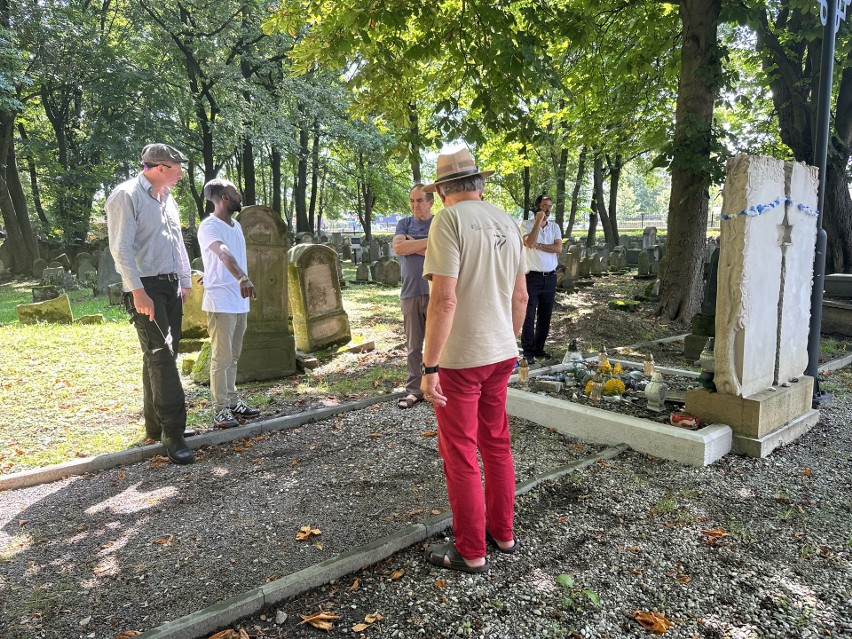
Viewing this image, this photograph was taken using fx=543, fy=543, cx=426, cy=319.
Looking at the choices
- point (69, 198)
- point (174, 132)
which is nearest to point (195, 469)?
point (174, 132)

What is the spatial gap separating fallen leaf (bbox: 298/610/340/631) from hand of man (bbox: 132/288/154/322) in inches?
97.4

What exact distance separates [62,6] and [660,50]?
18.6 metres

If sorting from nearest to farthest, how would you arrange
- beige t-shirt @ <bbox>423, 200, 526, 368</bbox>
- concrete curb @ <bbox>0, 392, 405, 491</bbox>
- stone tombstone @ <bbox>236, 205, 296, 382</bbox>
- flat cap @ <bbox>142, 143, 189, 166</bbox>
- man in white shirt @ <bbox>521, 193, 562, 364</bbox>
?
beige t-shirt @ <bbox>423, 200, 526, 368</bbox>, concrete curb @ <bbox>0, 392, 405, 491</bbox>, flat cap @ <bbox>142, 143, 189, 166</bbox>, stone tombstone @ <bbox>236, 205, 296, 382</bbox>, man in white shirt @ <bbox>521, 193, 562, 364</bbox>

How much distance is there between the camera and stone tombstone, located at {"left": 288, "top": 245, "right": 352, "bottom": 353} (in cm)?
745

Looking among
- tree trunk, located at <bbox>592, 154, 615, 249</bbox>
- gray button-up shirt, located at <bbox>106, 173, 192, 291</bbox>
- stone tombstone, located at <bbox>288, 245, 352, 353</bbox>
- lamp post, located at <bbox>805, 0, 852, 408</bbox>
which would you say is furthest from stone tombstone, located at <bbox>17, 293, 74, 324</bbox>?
tree trunk, located at <bbox>592, 154, 615, 249</bbox>

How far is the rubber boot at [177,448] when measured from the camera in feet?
13.5

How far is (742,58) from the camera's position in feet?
47.5

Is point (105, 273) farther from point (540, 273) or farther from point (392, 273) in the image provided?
point (540, 273)

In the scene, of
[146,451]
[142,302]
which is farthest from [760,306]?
[146,451]

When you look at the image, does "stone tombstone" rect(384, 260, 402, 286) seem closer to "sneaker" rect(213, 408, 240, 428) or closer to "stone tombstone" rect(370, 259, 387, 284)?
"stone tombstone" rect(370, 259, 387, 284)

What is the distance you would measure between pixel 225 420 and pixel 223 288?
116 centimetres

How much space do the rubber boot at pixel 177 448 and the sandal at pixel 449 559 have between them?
7.43 ft

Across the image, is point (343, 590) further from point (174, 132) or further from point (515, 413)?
point (174, 132)

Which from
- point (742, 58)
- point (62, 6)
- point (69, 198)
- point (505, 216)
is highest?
point (62, 6)
